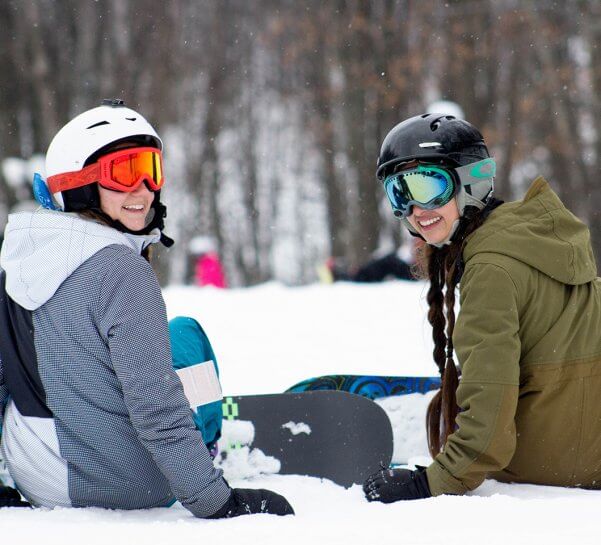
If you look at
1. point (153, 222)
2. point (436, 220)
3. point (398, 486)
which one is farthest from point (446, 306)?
point (153, 222)

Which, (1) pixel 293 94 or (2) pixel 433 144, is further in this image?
(1) pixel 293 94

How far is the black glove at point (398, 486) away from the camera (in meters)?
2.93

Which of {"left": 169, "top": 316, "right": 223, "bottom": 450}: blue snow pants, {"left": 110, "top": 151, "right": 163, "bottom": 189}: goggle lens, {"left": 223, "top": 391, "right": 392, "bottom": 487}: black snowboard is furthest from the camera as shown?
{"left": 223, "top": 391, "right": 392, "bottom": 487}: black snowboard

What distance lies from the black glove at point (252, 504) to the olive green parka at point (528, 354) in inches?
19.5

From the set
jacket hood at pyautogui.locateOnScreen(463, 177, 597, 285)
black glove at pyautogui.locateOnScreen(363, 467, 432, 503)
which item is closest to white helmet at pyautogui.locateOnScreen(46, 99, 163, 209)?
jacket hood at pyautogui.locateOnScreen(463, 177, 597, 285)

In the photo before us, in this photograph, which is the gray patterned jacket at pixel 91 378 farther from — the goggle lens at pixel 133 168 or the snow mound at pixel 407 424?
the snow mound at pixel 407 424

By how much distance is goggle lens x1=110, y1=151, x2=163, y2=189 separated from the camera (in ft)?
9.96

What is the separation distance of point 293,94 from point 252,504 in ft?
86.7

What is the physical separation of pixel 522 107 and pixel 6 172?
43.5ft

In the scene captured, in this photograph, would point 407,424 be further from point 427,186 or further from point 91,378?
point 91,378

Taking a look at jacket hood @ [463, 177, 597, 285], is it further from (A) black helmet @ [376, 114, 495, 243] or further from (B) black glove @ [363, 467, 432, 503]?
(B) black glove @ [363, 467, 432, 503]

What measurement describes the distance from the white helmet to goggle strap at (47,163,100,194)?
0.6 inches

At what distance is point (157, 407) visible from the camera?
8.76ft

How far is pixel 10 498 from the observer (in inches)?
119
